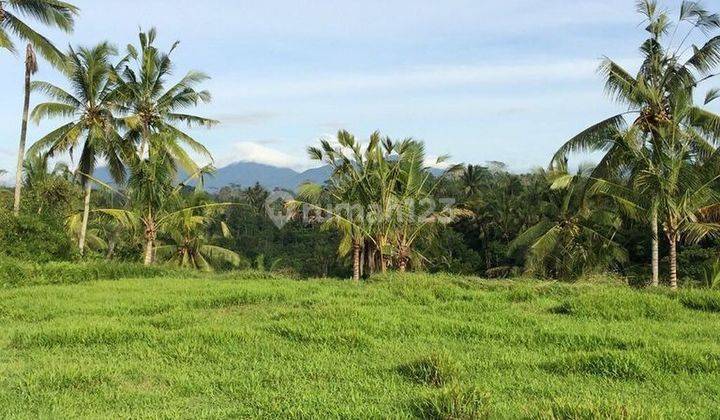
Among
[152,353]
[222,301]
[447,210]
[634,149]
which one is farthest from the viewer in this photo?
[447,210]

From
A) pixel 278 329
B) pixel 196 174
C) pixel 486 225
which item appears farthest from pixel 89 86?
pixel 486 225

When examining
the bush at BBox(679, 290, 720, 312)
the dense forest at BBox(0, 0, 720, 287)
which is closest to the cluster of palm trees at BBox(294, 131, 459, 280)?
the dense forest at BBox(0, 0, 720, 287)

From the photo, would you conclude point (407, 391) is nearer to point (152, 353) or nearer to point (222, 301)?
point (152, 353)

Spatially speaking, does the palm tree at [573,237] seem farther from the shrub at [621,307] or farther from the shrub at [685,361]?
the shrub at [685,361]

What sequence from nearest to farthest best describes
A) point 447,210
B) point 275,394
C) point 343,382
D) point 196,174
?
point 275,394, point 343,382, point 447,210, point 196,174

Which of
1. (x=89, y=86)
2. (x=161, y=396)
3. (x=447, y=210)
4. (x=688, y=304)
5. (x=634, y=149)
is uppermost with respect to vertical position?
(x=89, y=86)

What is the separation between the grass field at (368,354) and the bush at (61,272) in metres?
2.99

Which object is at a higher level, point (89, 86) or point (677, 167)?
point (89, 86)

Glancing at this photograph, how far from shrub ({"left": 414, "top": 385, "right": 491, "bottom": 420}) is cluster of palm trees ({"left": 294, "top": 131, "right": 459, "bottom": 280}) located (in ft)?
41.2

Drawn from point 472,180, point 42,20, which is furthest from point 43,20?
point 472,180

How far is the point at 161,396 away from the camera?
180 inches

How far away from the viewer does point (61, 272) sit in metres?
13.2

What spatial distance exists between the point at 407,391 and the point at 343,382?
60 centimetres

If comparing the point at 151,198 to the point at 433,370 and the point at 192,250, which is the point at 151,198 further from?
the point at 433,370
